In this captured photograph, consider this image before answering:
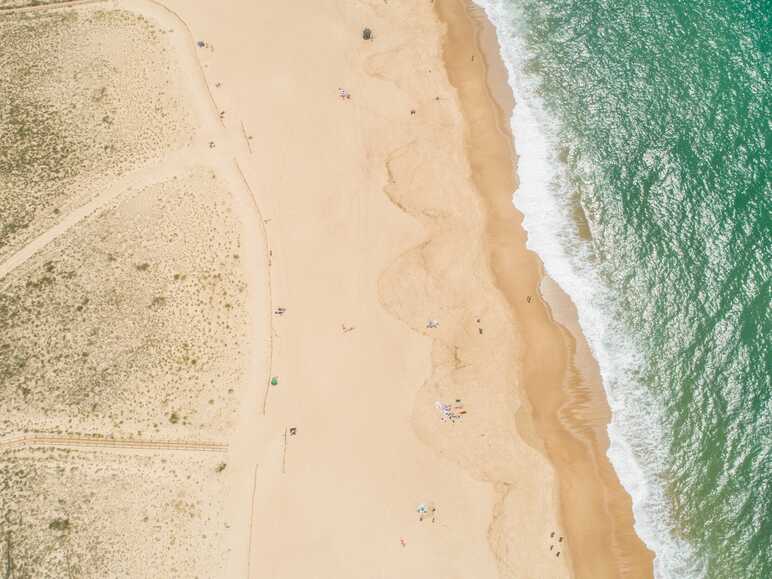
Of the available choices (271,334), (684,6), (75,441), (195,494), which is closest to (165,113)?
(271,334)

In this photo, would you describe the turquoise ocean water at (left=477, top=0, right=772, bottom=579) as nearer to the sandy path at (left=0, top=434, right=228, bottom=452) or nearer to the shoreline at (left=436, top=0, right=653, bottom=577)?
the shoreline at (left=436, top=0, right=653, bottom=577)

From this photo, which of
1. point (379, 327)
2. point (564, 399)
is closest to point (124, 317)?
point (379, 327)

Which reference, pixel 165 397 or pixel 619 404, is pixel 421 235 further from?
pixel 165 397

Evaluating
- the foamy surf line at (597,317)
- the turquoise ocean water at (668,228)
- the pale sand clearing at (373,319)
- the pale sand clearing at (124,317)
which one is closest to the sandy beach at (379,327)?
the pale sand clearing at (373,319)

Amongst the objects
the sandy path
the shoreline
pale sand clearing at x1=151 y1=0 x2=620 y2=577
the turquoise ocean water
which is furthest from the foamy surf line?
the sandy path

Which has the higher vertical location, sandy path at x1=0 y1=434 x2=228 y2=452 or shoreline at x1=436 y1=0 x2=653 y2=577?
shoreline at x1=436 y1=0 x2=653 y2=577

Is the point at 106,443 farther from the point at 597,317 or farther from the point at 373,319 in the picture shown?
the point at 597,317
